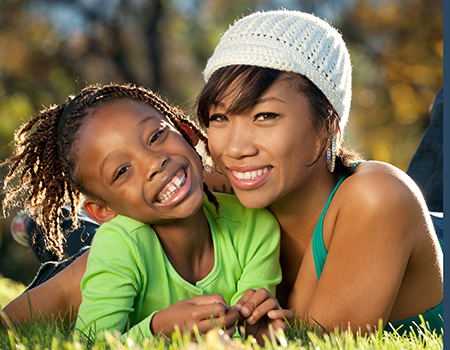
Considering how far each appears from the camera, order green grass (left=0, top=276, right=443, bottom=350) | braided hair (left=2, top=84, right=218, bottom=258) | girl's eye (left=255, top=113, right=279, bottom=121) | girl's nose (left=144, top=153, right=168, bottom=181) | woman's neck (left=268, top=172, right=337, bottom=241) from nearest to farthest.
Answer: green grass (left=0, top=276, right=443, bottom=350)
girl's nose (left=144, top=153, right=168, bottom=181)
girl's eye (left=255, top=113, right=279, bottom=121)
braided hair (left=2, top=84, right=218, bottom=258)
woman's neck (left=268, top=172, right=337, bottom=241)

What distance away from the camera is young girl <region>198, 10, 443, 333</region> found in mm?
2611

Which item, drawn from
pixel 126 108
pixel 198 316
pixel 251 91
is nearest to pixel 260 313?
pixel 198 316

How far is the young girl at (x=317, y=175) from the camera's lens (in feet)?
8.57

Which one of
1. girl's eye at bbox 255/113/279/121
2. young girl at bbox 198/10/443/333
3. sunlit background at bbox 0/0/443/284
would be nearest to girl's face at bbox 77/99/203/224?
young girl at bbox 198/10/443/333

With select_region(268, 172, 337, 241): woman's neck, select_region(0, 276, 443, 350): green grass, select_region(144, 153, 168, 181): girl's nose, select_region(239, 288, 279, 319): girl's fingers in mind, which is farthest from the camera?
select_region(268, 172, 337, 241): woman's neck

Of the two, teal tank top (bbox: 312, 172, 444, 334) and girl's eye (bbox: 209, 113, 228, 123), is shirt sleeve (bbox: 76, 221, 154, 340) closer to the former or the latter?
girl's eye (bbox: 209, 113, 228, 123)

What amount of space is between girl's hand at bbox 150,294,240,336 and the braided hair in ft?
2.57

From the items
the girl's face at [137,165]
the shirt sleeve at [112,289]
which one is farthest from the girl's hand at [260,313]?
the girl's face at [137,165]

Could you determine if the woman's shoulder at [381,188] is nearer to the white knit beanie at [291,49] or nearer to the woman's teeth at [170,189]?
the white knit beanie at [291,49]

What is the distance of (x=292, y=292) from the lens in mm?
2949

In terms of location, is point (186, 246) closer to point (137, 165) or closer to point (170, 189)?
point (170, 189)

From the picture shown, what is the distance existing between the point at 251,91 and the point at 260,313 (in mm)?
980

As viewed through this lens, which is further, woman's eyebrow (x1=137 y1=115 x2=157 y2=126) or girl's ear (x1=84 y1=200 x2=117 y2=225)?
girl's ear (x1=84 y1=200 x2=117 y2=225)

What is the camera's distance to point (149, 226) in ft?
9.12
